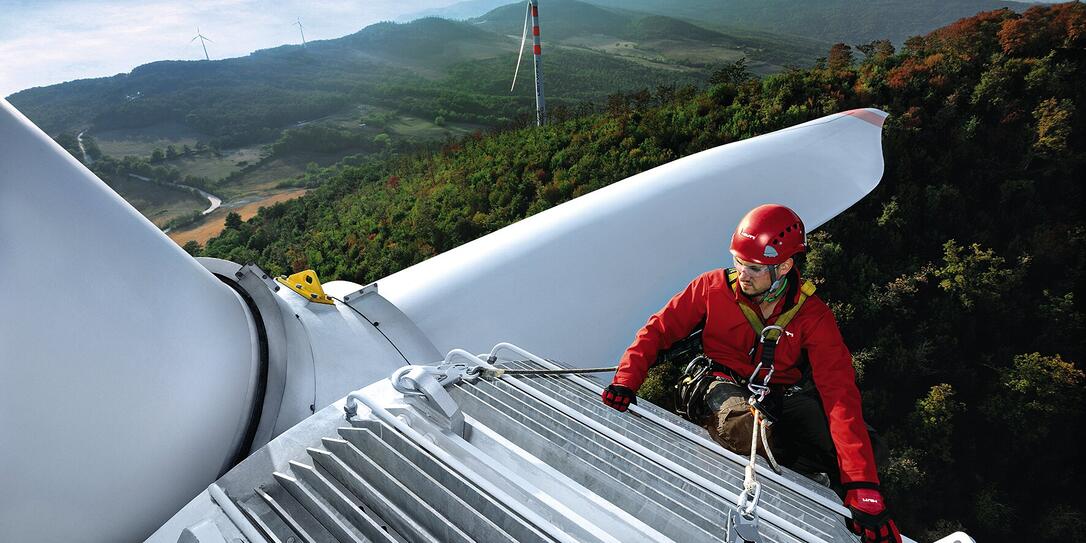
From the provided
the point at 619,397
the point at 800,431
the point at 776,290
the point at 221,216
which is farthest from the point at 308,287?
the point at 221,216

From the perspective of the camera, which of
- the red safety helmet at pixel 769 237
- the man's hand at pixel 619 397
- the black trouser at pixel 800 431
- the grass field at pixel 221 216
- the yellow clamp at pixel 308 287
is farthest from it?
the grass field at pixel 221 216

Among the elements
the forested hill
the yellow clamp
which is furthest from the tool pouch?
the forested hill

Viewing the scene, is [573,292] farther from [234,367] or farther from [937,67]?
[937,67]

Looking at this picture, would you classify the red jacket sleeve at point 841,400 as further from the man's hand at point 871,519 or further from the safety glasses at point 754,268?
the safety glasses at point 754,268

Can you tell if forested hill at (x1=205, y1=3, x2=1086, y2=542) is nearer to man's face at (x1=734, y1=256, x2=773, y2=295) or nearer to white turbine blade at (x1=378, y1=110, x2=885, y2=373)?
white turbine blade at (x1=378, y1=110, x2=885, y2=373)

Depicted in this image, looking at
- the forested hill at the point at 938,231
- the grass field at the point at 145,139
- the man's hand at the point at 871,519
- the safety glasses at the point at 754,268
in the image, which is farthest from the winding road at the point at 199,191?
the man's hand at the point at 871,519

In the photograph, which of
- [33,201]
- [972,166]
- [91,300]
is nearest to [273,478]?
[91,300]
